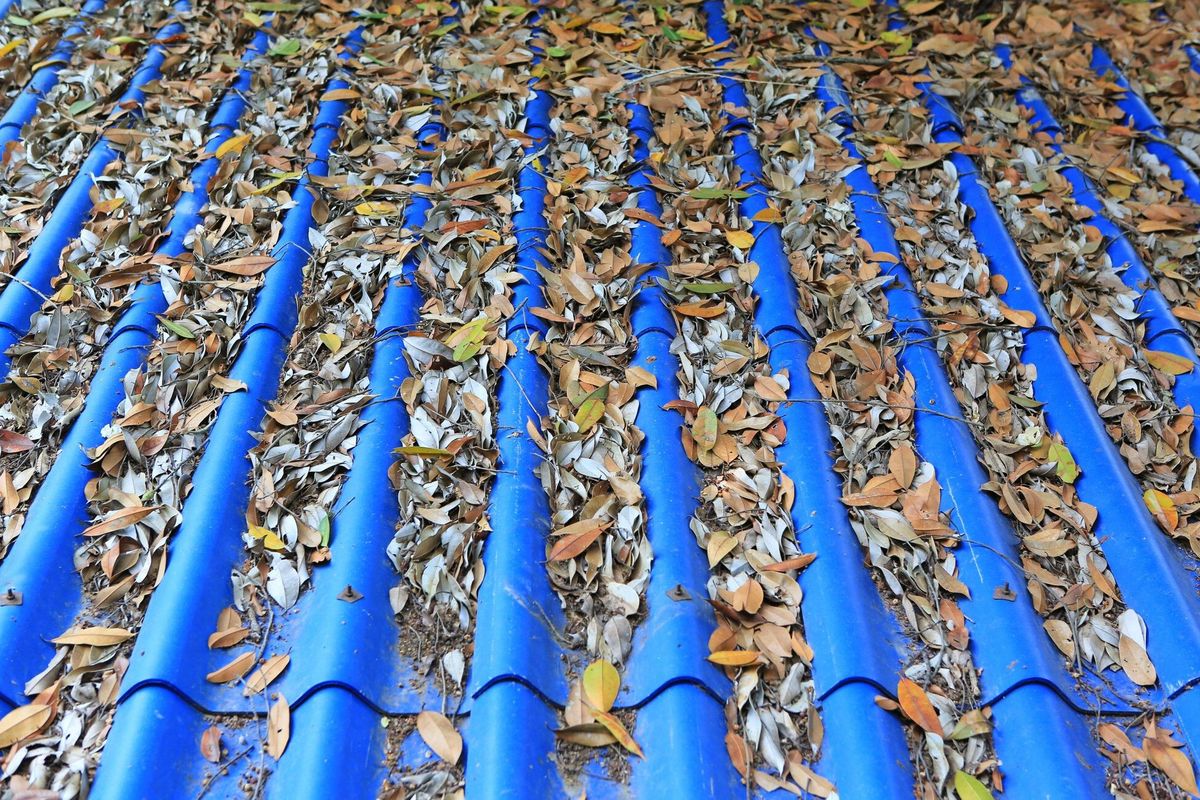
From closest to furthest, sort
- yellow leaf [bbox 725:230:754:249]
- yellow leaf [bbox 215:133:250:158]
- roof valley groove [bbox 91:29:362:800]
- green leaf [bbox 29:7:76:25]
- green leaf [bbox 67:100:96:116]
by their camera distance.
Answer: roof valley groove [bbox 91:29:362:800], yellow leaf [bbox 725:230:754:249], yellow leaf [bbox 215:133:250:158], green leaf [bbox 67:100:96:116], green leaf [bbox 29:7:76:25]

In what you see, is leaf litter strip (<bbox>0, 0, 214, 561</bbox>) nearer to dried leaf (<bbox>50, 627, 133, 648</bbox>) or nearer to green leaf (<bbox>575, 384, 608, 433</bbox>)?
dried leaf (<bbox>50, 627, 133, 648</bbox>)

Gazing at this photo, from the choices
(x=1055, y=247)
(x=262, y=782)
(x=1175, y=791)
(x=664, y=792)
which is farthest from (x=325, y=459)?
(x=1055, y=247)

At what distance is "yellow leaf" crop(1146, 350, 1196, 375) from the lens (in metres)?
2.17

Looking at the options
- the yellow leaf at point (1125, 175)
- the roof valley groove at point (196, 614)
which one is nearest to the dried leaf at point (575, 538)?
the roof valley groove at point (196, 614)

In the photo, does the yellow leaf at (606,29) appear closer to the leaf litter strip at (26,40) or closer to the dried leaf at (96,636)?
the leaf litter strip at (26,40)

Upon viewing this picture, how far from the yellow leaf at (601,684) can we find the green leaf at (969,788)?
1.87 feet

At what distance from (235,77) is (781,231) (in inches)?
74.9

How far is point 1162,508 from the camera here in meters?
1.90

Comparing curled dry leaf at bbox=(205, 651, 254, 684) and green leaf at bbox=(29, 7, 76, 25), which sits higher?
green leaf at bbox=(29, 7, 76, 25)

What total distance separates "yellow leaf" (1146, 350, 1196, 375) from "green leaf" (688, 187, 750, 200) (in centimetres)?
112

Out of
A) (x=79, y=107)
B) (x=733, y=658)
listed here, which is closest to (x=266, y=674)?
(x=733, y=658)

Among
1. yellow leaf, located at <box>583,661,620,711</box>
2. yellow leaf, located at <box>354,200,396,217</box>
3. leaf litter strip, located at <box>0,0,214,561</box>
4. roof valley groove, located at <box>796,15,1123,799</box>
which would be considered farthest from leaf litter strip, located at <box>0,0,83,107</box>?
roof valley groove, located at <box>796,15,1123,799</box>

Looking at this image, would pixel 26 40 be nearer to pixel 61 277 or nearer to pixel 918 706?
pixel 61 277

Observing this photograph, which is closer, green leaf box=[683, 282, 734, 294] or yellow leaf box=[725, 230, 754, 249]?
green leaf box=[683, 282, 734, 294]
